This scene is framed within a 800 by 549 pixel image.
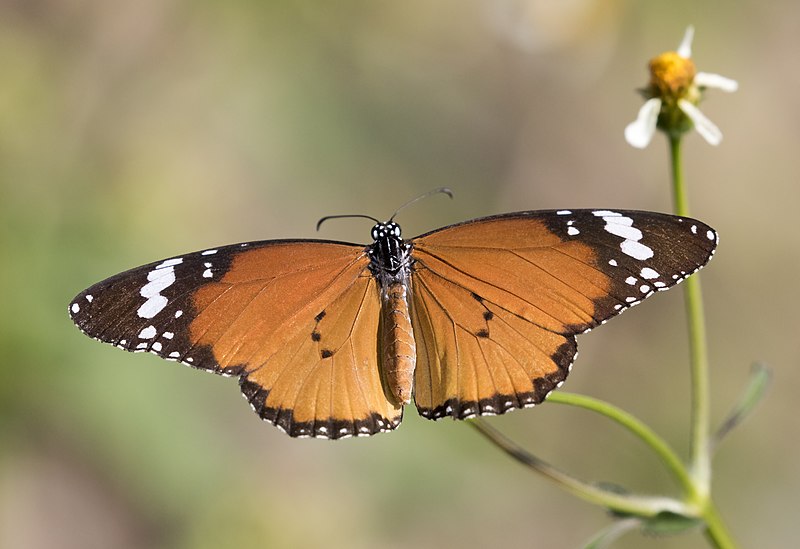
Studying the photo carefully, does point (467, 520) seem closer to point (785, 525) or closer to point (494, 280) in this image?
point (785, 525)

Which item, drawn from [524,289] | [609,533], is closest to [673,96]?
[524,289]

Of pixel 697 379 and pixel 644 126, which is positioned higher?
pixel 644 126

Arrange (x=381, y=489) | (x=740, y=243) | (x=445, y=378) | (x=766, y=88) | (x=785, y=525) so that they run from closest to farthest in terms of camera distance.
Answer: (x=445, y=378) → (x=381, y=489) → (x=785, y=525) → (x=740, y=243) → (x=766, y=88)

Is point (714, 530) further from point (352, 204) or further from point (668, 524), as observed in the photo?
point (352, 204)

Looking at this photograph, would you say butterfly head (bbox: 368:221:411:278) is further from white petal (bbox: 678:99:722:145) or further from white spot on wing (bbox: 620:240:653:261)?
white petal (bbox: 678:99:722:145)

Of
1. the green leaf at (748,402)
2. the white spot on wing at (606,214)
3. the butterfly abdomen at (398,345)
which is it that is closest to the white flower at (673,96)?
the white spot on wing at (606,214)

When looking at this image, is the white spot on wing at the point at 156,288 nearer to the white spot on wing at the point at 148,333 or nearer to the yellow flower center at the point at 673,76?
the white spot on wing at the point at 148,333

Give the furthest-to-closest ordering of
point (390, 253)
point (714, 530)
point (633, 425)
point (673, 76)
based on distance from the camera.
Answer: point (673, 76), point (390, 253), point (714, 530), point (633, 425)

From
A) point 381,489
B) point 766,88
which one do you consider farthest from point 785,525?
point 766,88
